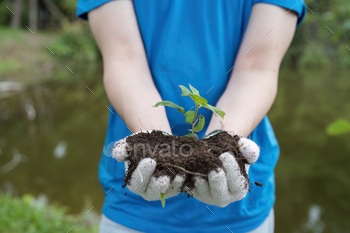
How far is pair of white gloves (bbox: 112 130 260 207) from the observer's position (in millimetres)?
844

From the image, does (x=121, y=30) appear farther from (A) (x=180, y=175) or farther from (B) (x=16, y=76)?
(B) (x=16, y=76)

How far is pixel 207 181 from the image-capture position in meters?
0.88

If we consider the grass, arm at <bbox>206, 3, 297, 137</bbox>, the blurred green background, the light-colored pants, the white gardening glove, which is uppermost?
arm at <bbox>206, 3, 297, 137</bbox>

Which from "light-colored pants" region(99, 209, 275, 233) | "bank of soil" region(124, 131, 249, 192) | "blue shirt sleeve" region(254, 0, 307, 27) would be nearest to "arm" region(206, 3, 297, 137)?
"blue shirt sleeve" region(254, 0, 307, 27)

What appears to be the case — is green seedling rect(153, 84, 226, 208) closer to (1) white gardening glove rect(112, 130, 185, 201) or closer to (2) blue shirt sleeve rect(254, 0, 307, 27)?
(1) white gardening glove rect(112, 130, 185, 201)

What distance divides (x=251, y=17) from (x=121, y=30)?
1.83 feet

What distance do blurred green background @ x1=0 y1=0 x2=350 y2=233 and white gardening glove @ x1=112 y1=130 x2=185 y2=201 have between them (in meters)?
0.51

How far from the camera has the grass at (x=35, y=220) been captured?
2751mm

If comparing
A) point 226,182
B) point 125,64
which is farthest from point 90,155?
point 226,182

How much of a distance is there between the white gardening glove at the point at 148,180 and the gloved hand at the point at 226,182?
6 centimetres

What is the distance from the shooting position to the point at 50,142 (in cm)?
571

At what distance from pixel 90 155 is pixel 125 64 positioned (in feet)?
14.4

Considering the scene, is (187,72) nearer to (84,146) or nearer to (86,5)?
(86,5)

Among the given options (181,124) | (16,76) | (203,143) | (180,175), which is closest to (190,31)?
(181,124)
